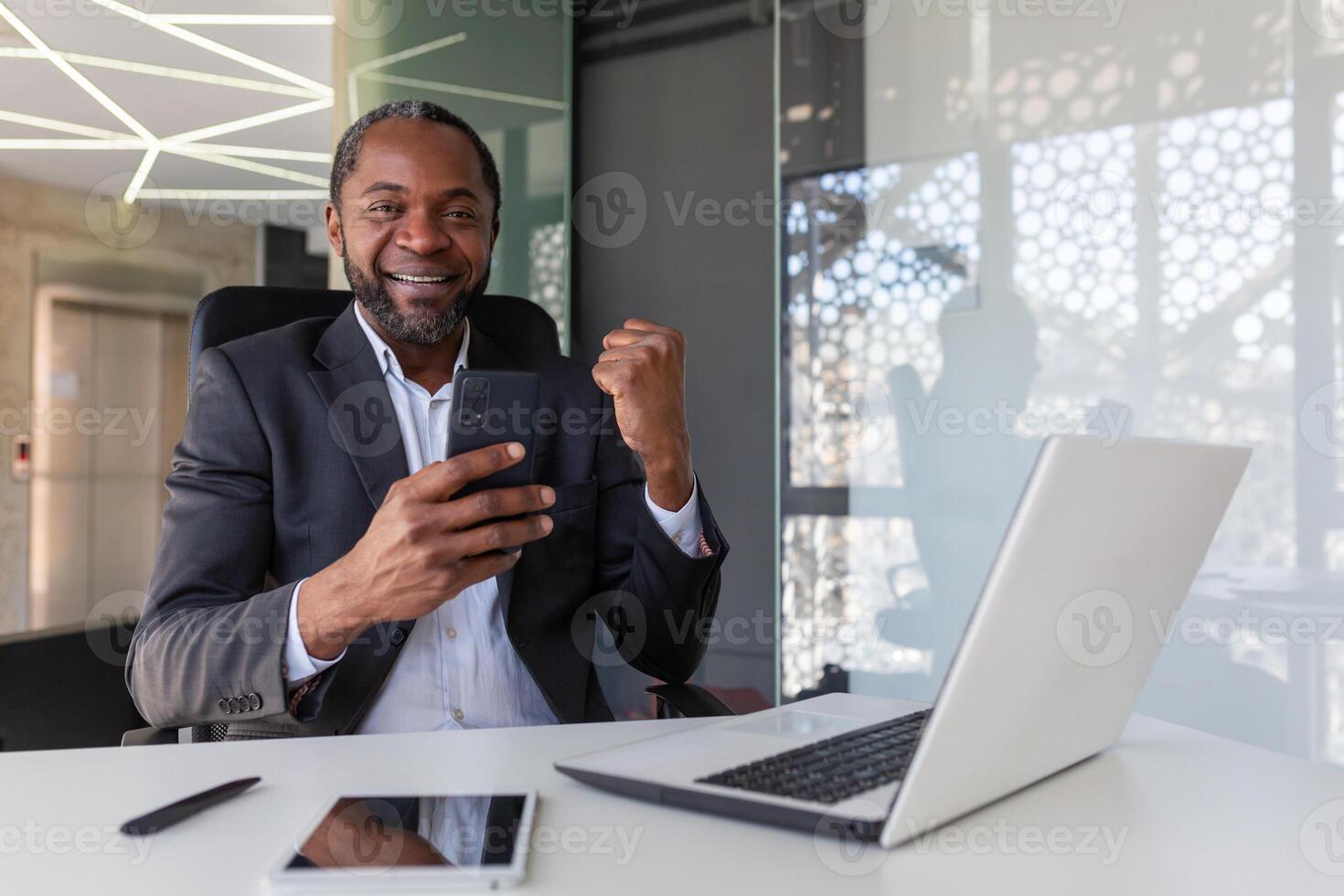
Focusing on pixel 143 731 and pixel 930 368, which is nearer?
pixel 143 731

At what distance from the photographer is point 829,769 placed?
0.83m

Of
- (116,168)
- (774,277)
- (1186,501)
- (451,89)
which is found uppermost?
(451,89)

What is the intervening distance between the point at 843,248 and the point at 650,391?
167 cm

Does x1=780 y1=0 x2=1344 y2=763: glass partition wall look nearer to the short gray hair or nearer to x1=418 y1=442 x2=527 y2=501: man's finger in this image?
the short gray hair

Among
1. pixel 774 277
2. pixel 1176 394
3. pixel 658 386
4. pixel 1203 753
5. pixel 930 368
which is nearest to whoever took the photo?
pixel 1203 753

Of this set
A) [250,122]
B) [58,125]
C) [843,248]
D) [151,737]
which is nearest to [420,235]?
[151,737]

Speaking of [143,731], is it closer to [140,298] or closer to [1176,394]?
[1176,394]

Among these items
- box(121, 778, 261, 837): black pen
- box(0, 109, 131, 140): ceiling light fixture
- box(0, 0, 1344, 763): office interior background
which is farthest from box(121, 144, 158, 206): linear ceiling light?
box(121, 778, 261, 837): black pen

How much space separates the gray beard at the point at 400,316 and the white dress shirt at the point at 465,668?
11cm

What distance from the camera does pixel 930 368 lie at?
2883 millimetres

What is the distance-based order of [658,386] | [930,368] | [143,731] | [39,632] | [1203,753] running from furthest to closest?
1. [930,368]
2. [39,632]
3. [658,386]
4. [143,731]
5. [1203,753]

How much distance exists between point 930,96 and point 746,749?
2.42 metres

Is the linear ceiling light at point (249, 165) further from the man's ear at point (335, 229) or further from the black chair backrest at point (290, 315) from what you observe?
the black chair backrest at point (290, 315)

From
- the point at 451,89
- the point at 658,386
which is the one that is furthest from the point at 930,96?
the point at 658,386
